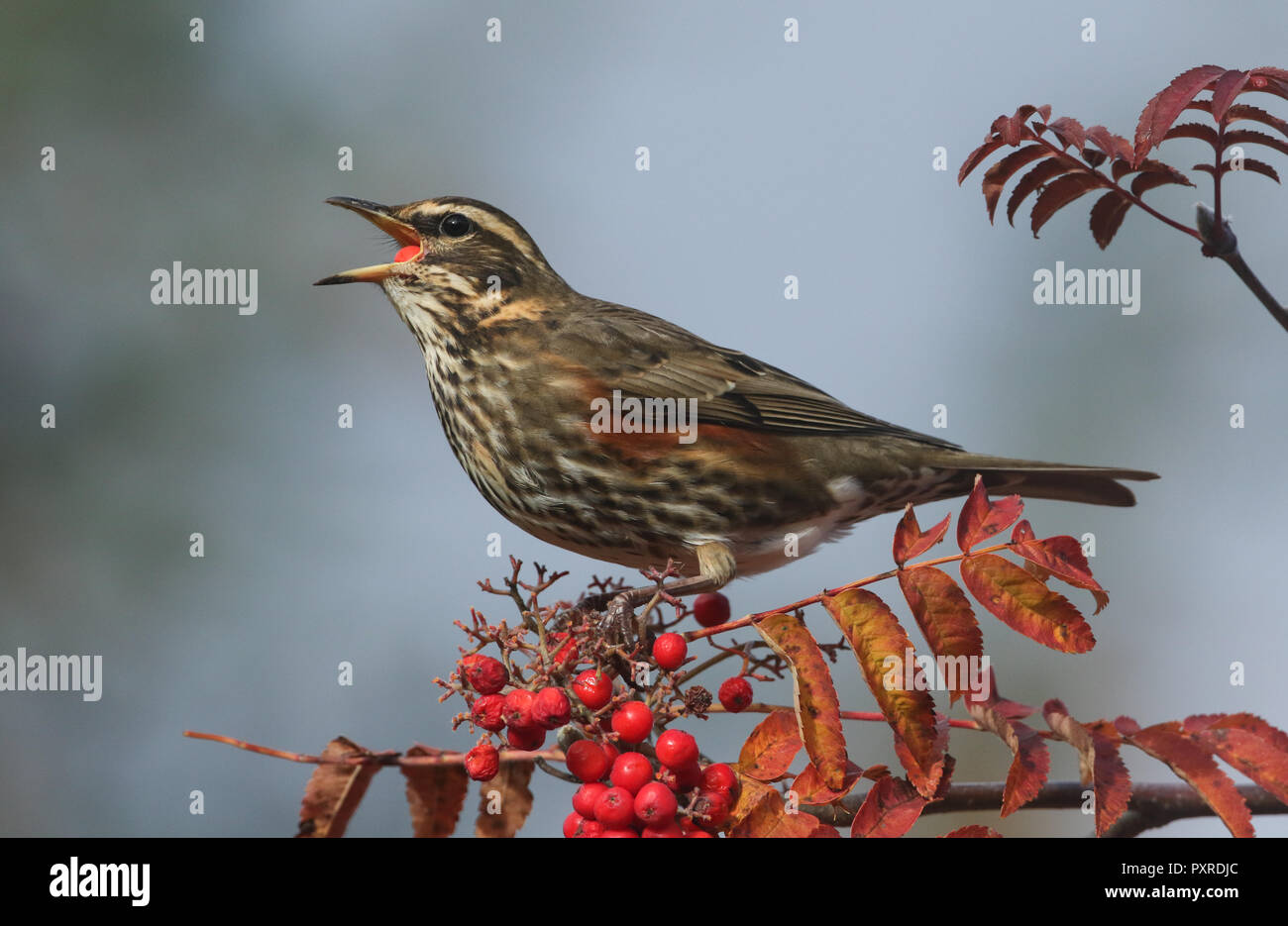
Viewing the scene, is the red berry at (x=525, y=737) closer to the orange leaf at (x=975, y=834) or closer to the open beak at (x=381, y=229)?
the orange leaf at (x=975, y=834)

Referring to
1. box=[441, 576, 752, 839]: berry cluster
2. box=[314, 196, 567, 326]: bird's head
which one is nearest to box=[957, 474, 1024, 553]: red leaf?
box=[441, 576, 752, 839]: berry cluster

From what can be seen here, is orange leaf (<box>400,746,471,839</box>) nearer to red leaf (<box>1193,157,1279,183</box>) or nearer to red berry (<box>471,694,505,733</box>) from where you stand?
red berry (<box>471,694,505,733</box>)

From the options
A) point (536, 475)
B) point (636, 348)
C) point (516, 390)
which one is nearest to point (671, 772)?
point (536, 475)

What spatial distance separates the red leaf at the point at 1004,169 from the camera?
2.64 metres

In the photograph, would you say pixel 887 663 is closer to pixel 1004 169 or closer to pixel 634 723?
pixel 634 723

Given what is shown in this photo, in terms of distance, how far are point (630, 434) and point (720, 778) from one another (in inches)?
62.8

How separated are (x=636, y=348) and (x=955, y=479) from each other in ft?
3.92

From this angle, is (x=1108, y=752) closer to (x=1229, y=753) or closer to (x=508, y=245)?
(x=1229, y=753)

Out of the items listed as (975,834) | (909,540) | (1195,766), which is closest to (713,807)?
(975,834)

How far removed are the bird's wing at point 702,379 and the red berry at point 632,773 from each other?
179cm

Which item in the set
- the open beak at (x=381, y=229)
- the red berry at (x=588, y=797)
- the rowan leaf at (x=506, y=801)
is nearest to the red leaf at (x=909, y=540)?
the red berry at (x=588, y=797)

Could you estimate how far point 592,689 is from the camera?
2541 mm

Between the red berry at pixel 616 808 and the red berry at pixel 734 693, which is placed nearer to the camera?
the red berry at pixel 616 808

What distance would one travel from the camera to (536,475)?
375 centimetres
